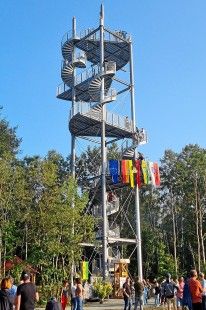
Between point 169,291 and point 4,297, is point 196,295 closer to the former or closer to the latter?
point 4,297

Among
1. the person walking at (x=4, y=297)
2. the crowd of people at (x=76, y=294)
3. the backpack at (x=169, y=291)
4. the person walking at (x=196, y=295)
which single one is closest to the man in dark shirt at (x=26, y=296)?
the crowd of people at (x=76, y=294)

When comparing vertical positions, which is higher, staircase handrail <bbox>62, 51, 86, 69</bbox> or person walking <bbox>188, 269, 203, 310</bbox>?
staircase handrail <bbox>62, 51, 86, 69</bbox>

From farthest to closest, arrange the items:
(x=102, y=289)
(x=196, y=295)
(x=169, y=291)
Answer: (x=102, y=289)
(x=169, y=291)
(x=196, y=295)

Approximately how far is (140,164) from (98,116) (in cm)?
454

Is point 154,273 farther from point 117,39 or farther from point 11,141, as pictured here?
point 117,39

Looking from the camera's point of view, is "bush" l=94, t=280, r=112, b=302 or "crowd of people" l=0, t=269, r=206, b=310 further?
"bush" l=94, t=280, r=112, b=302

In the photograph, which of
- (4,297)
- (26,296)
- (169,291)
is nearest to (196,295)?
(26,296)

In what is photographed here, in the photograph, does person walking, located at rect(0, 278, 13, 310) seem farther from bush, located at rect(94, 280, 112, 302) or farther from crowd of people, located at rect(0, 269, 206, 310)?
bush, located at rect(94, 280, 112, 302)

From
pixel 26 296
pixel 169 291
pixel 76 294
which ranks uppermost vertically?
pixel 26 296

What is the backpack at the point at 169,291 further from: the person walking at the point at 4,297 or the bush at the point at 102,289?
the person walking at the point at 4,297

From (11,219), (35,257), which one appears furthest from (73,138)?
(35,257)

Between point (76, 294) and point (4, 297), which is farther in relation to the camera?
point (76, 294)

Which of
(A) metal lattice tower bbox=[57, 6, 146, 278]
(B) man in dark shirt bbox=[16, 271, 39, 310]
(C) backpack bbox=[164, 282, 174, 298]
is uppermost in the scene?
(A) metal lattice tower bbox=[57, 6, 146, 278]

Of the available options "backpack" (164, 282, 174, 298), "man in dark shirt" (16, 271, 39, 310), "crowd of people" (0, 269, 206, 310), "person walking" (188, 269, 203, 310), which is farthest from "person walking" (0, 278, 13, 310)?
"backpack" (164, 282, 174, 298)
